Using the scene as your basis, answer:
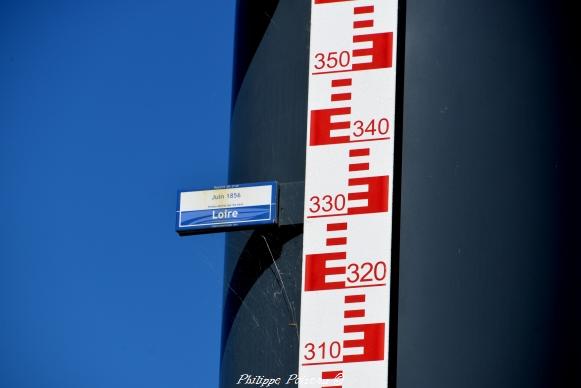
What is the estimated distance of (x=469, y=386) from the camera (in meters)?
9.32

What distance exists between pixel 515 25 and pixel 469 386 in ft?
7.99

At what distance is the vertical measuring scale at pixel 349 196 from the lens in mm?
9391

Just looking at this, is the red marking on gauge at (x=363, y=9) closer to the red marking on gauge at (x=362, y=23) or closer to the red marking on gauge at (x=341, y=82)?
the red marking on gauge at (x=362, y=23)

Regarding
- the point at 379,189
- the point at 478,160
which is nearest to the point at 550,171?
the point at 478,160

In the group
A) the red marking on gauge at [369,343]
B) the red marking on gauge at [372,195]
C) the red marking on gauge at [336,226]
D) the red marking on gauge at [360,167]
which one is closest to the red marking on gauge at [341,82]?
the red marking on gauge at [360,167]

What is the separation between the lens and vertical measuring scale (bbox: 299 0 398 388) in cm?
939

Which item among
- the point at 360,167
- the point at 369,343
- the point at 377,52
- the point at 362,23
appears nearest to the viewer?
the point at 369,343

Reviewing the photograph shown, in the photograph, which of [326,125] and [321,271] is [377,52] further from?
[321,271]

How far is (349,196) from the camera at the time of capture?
381 inches

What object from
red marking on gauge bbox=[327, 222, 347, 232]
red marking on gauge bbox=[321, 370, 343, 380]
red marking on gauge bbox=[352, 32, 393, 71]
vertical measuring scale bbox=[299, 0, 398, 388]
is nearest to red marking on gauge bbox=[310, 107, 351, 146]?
vertical measuring scale bbox=[299, 0, 398, 388]

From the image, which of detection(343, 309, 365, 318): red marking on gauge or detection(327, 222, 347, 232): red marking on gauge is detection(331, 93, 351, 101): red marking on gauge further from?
detection(343, 309, 365, 318): red marking on gauge

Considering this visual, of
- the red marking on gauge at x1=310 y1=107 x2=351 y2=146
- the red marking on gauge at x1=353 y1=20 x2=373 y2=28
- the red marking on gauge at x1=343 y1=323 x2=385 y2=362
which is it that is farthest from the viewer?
the red marking on gauge at x1=353 y1=20 x2=373 y2=28

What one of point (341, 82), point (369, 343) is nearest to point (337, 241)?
point (369, 343)

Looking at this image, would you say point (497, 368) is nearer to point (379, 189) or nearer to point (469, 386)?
point (469, 386)
